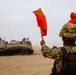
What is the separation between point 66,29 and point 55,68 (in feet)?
1.77

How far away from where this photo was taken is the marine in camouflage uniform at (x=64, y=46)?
4383 mm

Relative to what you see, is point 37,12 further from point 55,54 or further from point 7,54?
point 7,54

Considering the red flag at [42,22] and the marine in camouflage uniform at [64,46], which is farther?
the red flag at [42,22]

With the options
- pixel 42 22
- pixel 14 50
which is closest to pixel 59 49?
pixel 42 22

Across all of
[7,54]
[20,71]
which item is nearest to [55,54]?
[20,71]

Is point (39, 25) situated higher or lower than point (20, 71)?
higher

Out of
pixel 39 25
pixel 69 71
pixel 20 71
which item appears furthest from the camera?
pixel 20 71

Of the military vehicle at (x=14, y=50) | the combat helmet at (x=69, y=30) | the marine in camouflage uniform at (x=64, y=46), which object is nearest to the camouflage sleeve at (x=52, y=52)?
the marine in camouflage uniform at (x=64, y=46)

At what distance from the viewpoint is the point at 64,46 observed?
4461 mm

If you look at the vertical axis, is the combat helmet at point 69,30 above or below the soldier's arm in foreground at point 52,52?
above

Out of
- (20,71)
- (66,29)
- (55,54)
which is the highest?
(66,29)

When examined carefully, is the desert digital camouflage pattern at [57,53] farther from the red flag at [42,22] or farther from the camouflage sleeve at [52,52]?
the red flag at [42,22]

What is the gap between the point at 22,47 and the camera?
24297mm

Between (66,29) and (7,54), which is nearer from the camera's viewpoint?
(66,29)
